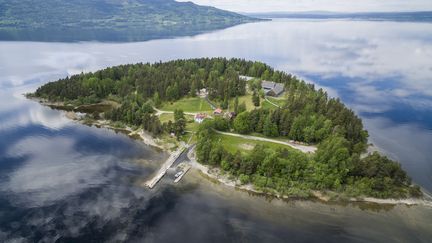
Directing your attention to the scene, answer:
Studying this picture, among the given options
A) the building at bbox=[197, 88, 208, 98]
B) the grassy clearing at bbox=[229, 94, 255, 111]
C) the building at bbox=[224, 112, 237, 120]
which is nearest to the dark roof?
the grassy clearing at bbox=[229, 94, 255, 111]

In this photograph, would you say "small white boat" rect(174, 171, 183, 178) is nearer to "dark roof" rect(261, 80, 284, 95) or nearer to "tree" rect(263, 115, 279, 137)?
"tree" rect(263, 115, 279, 137)

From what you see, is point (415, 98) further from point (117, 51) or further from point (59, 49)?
point (59, 49)

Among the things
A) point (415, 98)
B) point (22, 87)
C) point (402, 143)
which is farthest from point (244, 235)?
point (22, 87)

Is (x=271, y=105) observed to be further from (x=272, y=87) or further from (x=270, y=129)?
(x=270, y=129)

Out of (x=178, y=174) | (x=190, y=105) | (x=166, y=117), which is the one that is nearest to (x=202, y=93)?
(x=190, y=105)

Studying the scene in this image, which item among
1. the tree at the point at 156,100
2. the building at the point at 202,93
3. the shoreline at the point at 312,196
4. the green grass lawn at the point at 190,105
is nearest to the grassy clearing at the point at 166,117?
the green grass lawn at the point at 190,105

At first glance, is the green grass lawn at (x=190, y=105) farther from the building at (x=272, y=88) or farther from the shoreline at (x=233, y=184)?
the building at (x=272, y=88)
